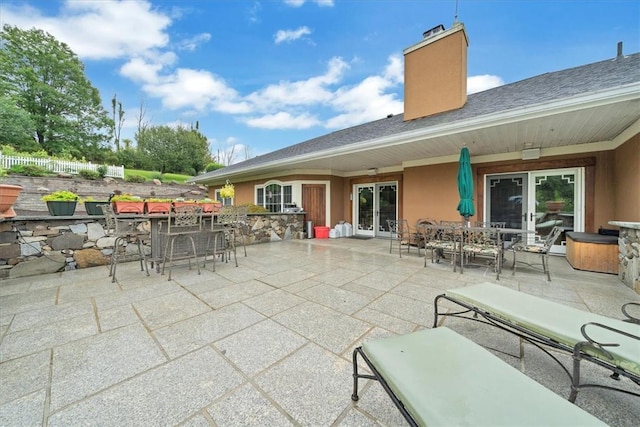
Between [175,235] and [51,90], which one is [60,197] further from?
[51,90]

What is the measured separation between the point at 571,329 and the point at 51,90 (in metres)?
28.4

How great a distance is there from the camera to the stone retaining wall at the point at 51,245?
3654 millimetres

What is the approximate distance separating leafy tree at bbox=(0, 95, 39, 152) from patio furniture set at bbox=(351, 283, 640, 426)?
898 inches

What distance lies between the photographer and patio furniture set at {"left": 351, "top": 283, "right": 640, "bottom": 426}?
0.87m

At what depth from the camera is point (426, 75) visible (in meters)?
6.65

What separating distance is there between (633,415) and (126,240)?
21.6 ft

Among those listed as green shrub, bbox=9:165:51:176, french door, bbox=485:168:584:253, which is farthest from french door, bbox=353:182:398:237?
green shrub, bbox=9:165:51:176

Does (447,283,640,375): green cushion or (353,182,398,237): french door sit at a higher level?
(353,182,398,237): french door

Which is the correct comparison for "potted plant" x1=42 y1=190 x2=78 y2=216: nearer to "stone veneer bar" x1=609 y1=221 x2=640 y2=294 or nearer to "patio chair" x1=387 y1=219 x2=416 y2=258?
"patio chair" x1=387 y1=219 x2=416 y2=258

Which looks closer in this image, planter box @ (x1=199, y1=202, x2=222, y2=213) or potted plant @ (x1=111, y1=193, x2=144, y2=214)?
potted plant @ (x1=111, y1=193, x2=144, y2=214)

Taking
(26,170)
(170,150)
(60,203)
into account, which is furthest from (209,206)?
(170,150)

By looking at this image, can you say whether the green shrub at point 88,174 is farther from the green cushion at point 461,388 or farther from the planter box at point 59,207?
the green cushion at point 461,388

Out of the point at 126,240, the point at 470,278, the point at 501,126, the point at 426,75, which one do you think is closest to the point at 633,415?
the point at 470,278

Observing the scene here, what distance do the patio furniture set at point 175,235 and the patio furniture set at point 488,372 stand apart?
341 cm
